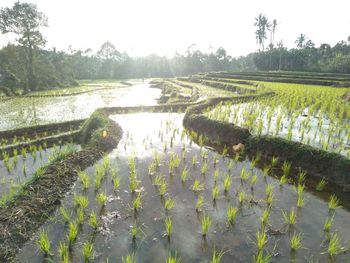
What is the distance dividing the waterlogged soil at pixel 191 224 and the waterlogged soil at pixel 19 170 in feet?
4.52

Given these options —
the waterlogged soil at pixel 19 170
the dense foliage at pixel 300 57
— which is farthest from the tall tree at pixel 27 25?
the dense foliage at pixel 300 57

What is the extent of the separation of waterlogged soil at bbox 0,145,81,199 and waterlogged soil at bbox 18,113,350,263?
1.38 meters

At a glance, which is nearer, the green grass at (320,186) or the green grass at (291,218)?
the green grass at (291,218)

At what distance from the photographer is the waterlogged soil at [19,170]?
5758mm

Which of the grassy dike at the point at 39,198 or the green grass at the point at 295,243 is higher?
the grassy dike at the point at 39,198

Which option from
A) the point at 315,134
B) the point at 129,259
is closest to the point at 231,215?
the point at 129,259

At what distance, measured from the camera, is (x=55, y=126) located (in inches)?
442

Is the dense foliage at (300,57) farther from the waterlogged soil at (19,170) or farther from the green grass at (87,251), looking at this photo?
the green grass at (87,251)

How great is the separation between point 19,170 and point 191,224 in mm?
4881

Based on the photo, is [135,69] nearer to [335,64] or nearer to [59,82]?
[59,82]

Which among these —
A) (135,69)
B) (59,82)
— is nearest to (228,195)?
(59,82)

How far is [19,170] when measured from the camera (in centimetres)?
684

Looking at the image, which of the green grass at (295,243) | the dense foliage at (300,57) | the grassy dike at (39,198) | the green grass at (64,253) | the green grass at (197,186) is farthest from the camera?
the dense foliage at (300,57)

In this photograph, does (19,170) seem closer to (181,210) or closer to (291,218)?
(181,210)
